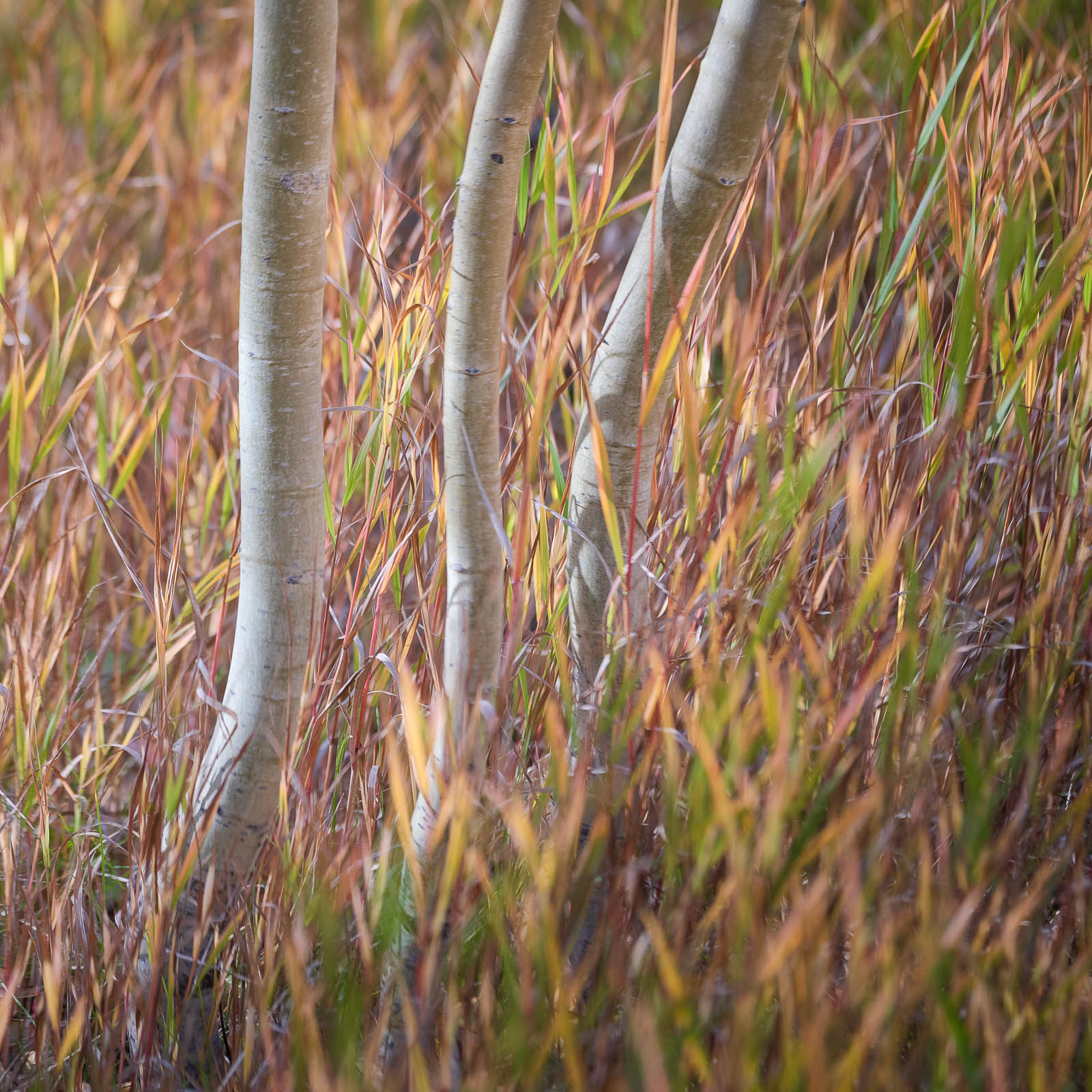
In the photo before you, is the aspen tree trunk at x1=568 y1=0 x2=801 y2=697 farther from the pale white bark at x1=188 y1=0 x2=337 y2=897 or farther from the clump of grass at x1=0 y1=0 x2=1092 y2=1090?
the pale white bark at x1=188 y1=0 x2=337 y2=897

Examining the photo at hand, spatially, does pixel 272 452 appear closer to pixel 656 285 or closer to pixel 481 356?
pixel 481 356

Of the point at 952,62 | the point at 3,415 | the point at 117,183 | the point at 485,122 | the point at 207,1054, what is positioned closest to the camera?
the point at 485,122

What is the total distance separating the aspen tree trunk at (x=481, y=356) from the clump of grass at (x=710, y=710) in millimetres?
32

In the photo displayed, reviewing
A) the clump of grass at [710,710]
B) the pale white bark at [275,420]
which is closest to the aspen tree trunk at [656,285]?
the clump of grass at [710,710]

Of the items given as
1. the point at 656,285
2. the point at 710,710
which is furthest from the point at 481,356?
the point at 710,710

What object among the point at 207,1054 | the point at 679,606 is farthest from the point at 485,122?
the point at 207,1054

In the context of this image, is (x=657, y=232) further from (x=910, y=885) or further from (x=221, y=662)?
(x=221, y=662)

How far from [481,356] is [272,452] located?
0.17m

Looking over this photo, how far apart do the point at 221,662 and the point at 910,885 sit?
0.89 m

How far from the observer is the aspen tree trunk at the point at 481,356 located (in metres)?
0.62

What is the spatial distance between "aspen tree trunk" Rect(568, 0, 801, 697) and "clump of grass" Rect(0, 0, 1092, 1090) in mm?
38

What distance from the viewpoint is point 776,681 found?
57 centimetres

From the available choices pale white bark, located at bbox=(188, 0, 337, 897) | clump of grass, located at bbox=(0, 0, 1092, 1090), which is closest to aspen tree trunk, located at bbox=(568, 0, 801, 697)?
clump of grass, located at bbox=(0, 0, 1092, 1090)

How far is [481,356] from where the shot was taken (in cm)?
65
